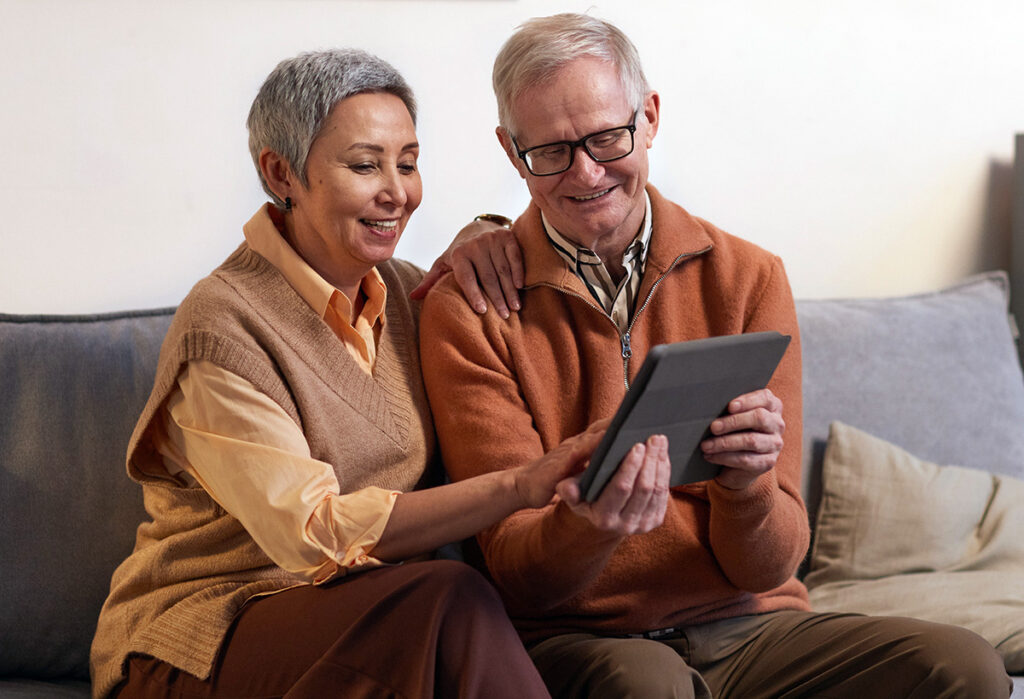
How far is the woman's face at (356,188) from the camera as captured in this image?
146 centimetres

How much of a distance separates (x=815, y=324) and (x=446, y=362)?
0.91m

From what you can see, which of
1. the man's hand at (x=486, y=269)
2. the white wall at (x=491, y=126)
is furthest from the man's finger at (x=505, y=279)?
the white wall at (x=491, y=126)

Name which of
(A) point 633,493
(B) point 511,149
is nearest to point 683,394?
(A) point 633,493

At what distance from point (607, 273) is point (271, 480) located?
63cm

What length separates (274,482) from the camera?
4.30 ft

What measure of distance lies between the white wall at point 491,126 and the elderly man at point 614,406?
602 mm

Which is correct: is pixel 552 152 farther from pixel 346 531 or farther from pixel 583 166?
pixel 346 531

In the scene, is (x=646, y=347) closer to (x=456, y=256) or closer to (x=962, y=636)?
(x=456, y=256)

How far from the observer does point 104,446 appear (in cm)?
170

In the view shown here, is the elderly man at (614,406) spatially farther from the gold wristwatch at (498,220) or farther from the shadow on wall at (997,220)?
the shadow on wall at (997,220)

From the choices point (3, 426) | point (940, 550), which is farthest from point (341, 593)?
point (940, 550)

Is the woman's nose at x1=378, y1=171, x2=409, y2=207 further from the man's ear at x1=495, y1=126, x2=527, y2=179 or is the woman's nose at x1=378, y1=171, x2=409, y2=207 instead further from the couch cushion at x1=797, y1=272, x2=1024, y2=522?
the couch cushion at x1=797, y1=272, x2=1024, y2=522

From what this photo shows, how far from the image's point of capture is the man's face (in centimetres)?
148

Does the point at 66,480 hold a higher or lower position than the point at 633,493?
lower
